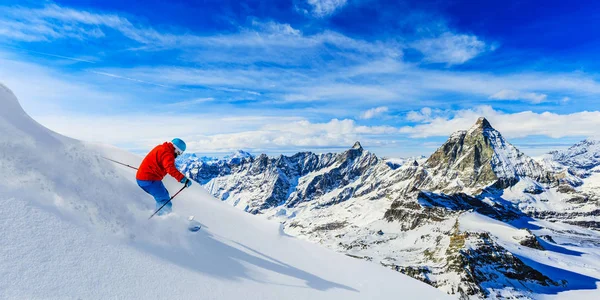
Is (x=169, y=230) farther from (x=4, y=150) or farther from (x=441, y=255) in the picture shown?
(x=441, y=255)

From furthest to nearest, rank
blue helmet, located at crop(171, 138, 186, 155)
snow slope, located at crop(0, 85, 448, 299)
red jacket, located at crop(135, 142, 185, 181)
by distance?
blue helmet, located at crop(171, 138, 186, 155) → red jacket, located at crop(135, 142, 185, 181) → snow slope, located at crop(0, 85, 448, 299)

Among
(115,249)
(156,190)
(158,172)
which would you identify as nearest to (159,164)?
(158,172)

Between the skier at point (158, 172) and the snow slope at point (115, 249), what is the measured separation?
0.54m

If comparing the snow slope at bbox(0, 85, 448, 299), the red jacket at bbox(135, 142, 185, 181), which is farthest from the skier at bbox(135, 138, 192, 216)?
the snow slope at bbox(0, 85, 448, 299)

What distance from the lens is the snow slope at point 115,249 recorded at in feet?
20.3

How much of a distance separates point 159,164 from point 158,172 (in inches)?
10.9

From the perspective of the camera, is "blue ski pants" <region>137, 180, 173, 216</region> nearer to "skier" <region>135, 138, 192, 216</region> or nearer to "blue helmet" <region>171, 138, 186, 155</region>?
"skier" <region>135, 138, 192, 216</region>

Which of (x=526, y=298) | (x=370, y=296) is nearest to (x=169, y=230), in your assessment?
(x=370, y=296)

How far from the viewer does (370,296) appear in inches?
384

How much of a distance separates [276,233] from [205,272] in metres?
5.60

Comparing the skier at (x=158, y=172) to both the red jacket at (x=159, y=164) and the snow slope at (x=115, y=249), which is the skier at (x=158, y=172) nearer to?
the red jacket at (x=159, y=164)

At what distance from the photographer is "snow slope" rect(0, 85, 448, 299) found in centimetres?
620

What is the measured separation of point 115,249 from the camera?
7441 millimetres

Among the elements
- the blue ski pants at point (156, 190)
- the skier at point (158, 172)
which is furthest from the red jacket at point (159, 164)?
the blue ski pants at point (156, 190)
